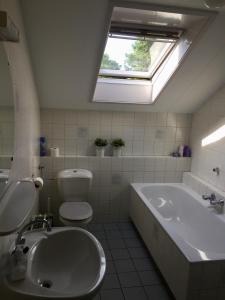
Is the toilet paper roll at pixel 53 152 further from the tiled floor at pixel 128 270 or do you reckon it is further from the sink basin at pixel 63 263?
the sink basin at pixel 63 263

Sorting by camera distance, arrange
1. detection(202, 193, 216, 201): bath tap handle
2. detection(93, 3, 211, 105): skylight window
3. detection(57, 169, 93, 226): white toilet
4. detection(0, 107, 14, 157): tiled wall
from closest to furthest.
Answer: detection(0, 107, 14, 157): tiled wall
detection(93, 3, 211, 105): skylight window
detection(202, 193, 216, 201): bath tap handle
detection(57, 169, 93, 226): white toilet

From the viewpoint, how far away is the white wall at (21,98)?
5.58 feet

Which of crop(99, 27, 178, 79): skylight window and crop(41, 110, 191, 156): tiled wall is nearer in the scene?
crop(99, 27, 178, 79): skylight window

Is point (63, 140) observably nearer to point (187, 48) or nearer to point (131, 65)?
point (131, 65)

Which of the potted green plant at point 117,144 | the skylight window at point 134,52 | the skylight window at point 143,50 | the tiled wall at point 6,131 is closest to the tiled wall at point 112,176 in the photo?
the potted green plant at point 117,144

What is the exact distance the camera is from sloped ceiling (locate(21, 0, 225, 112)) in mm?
1875

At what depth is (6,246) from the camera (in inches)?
60.2

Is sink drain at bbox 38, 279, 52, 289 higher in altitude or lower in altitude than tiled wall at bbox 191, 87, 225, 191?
lower

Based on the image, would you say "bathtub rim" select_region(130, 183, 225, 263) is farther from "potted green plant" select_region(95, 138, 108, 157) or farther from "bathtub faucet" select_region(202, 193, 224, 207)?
"potted green plant" select_region(95, 138, 108, 157)

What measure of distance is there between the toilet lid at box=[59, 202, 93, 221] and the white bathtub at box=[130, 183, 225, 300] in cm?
64

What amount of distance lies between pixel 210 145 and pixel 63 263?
2156 millimetres

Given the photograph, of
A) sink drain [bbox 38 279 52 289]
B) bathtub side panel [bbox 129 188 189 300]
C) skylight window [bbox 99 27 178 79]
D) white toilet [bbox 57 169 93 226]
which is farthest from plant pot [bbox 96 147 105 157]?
sink drain [bbox 38 279 52 289]

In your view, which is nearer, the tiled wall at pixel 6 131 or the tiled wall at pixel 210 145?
the tiled wall at pixel 6 131

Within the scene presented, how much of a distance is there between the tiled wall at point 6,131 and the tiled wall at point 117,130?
1.53 meters
